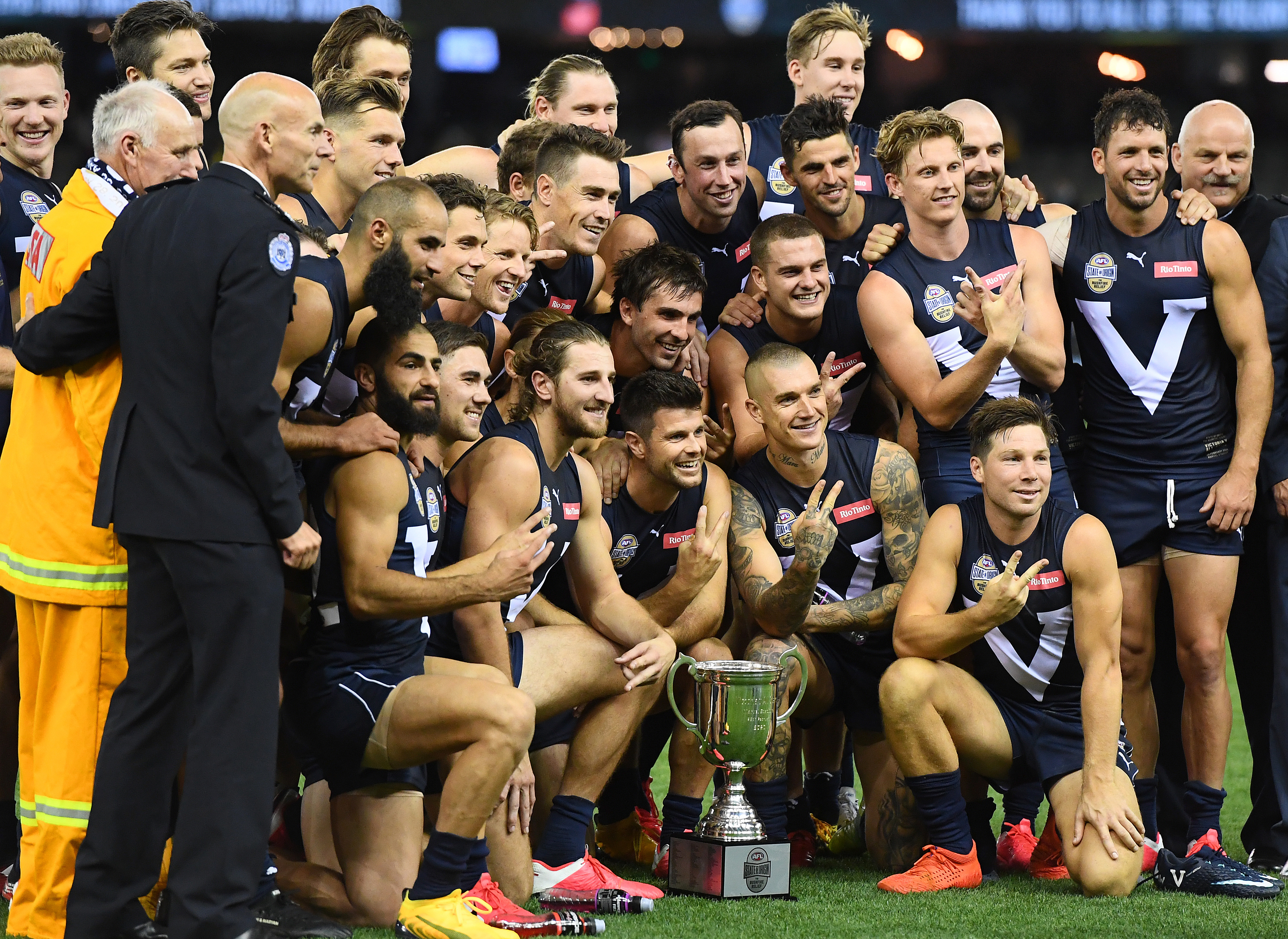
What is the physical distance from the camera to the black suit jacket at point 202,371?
371 cm

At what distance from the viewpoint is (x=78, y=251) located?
4098 millimetres

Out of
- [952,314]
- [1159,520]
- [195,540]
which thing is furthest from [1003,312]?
[195,540]

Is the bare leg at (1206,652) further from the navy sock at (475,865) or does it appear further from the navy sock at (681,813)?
the navy sock at (475,865)

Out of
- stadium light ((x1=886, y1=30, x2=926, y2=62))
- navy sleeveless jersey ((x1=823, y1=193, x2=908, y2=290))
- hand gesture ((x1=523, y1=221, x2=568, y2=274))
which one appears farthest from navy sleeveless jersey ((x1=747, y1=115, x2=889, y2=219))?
stadium light ((x1=886, y1=30, x2=926, y2=62))

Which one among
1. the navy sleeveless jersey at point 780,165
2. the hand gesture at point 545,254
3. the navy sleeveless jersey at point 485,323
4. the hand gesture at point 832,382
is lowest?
the hand gesture at point 832,382

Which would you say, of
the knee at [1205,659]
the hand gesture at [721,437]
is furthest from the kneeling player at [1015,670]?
the hand gesture at [721,437]

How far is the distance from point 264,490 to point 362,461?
635 mm

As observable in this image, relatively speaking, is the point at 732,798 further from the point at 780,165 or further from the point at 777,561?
the point at 780,165

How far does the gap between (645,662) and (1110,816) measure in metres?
1.58

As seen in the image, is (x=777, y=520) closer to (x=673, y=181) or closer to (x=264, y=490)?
(x=673, y=181)

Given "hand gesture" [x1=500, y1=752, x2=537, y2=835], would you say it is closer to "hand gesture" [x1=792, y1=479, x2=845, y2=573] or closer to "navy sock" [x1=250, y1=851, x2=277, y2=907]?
"navy sock" [x1=250, y1=851, x2=277, y2=907]

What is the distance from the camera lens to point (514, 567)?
4.30m

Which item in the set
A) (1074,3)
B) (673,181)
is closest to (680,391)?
(673,181)

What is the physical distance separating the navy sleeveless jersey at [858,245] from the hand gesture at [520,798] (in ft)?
7.91
